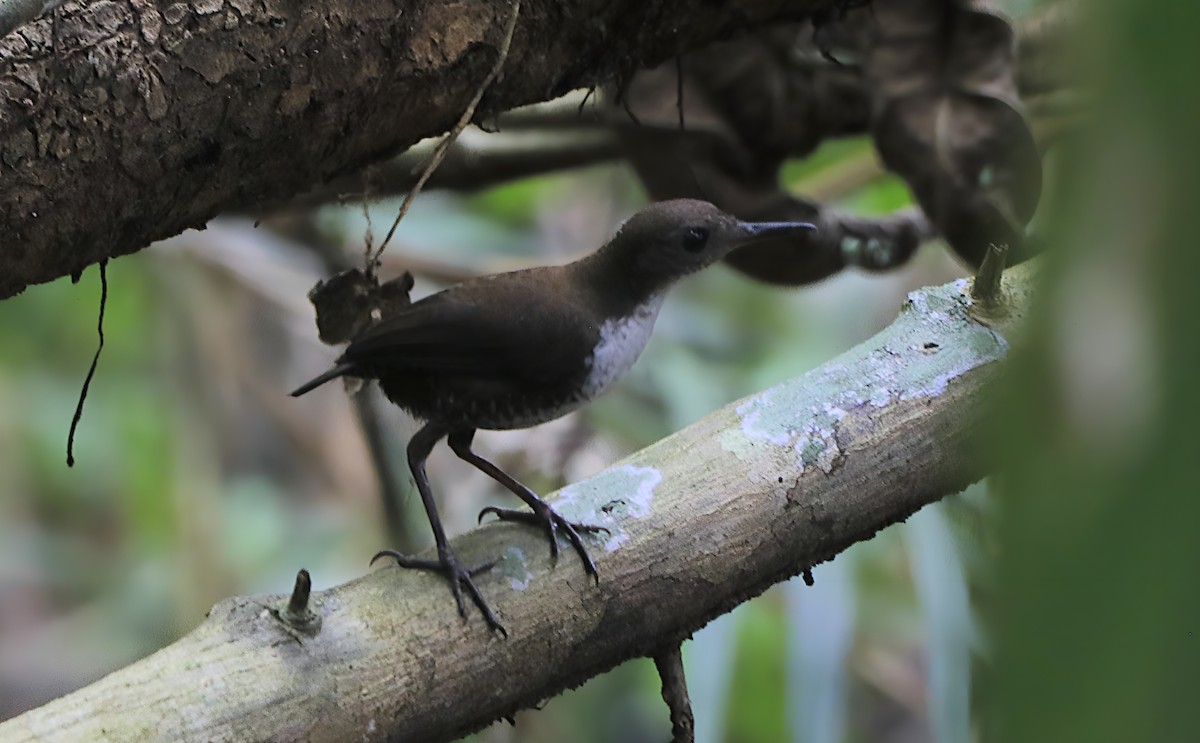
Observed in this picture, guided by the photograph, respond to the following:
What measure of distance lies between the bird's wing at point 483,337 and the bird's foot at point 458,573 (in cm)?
28

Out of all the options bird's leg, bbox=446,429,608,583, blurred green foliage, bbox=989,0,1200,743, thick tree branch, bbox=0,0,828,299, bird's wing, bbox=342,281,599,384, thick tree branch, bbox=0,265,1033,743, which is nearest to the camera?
blurred green foliage, bbox=989,0,1200,743

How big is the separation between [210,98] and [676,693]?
101cm

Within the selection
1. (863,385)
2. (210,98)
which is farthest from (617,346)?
(210,98)

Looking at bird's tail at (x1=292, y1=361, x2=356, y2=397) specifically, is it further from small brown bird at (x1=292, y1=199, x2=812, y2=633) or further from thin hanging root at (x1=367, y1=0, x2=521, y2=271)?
thin hanging root at (x1=367, y1=0, x2=521, y2=271)

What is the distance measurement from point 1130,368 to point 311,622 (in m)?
1.11

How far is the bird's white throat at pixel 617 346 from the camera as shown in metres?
1.63

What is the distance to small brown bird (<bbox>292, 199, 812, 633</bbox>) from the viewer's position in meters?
1.57

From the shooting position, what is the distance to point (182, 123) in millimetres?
1431

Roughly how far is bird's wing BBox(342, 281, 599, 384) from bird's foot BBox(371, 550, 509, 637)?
0.28m

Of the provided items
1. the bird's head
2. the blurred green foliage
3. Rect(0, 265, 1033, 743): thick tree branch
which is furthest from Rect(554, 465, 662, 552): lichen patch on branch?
the blurred green foliage

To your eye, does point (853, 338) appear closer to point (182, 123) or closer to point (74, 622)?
point (182, 123)

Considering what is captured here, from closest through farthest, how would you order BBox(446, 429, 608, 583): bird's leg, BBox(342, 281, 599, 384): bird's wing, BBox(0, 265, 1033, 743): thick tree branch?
BBox(0, 265, 1033, 743): thick tree branch → BBox(446, 429, 608, 583): bird's leg → BBox(342, 281, 599, 384): bird's wing

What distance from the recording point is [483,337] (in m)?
1.57

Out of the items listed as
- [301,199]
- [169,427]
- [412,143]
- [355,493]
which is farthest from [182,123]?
[355,493]
